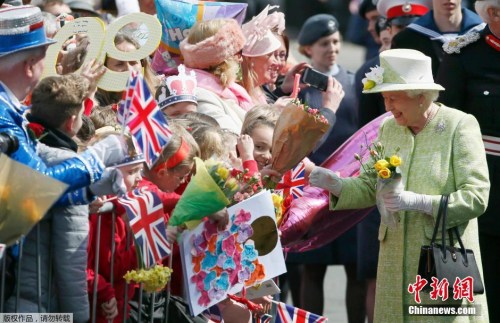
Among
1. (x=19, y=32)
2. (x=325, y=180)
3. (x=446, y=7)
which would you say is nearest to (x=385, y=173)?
(x=325, y=180)

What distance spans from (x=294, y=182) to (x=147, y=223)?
1541 mm

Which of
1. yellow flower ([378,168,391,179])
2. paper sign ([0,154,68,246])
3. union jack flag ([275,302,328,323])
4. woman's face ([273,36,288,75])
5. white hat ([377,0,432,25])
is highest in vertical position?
paper sign ([0,154,68,246])

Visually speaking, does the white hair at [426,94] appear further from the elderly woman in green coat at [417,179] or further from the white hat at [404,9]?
the white hat at [404,9]

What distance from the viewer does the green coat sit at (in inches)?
234

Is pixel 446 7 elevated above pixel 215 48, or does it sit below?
below

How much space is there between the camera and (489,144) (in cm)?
698

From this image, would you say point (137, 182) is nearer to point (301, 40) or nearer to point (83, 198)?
point (83, 198)

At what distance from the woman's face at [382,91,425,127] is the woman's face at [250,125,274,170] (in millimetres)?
818

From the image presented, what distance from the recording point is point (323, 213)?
670 centimetres

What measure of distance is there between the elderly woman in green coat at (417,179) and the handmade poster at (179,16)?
6.12 ft

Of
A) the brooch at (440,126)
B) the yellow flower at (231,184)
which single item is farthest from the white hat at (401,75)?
the yellow flower at (231,184)

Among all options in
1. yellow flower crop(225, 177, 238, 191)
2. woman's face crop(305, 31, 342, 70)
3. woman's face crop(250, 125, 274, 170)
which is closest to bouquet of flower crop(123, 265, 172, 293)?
yellow flower crop(225, 177, 238, 191)

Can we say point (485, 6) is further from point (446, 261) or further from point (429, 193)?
point (446, 261)

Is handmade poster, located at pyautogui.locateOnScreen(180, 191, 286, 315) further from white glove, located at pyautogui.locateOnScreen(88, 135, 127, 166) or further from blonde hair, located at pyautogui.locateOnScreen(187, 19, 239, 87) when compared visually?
blonde hair, located at pyautogui.locateOnScreen(187, 19, 239, 87)
